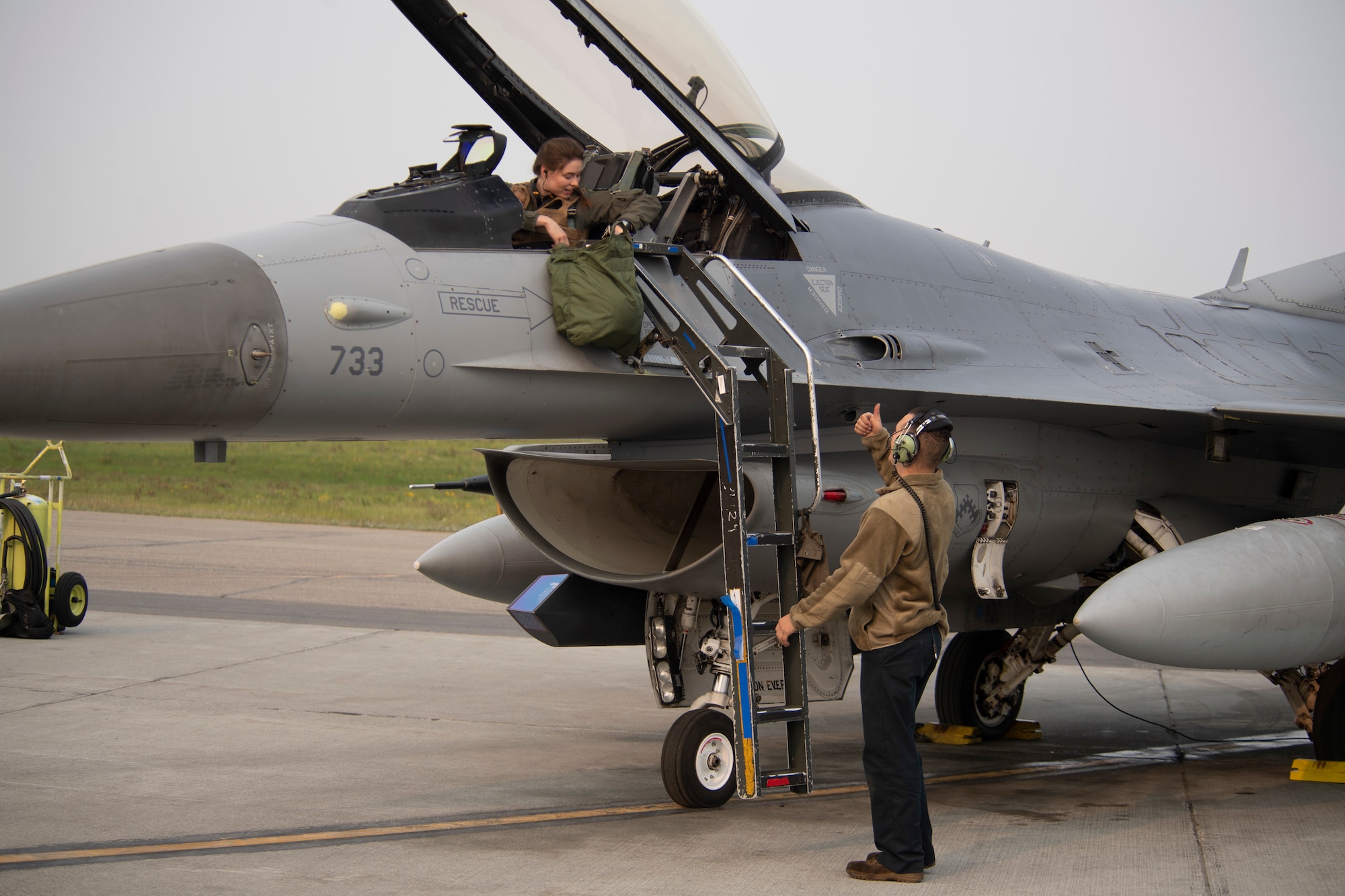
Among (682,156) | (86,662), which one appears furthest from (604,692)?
(682,156)

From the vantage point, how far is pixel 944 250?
6.75 m

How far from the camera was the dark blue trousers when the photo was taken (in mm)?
4332

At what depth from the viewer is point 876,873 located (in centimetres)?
437

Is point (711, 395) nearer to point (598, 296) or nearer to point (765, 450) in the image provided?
point (765, 450)

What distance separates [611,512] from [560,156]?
73.3 inches

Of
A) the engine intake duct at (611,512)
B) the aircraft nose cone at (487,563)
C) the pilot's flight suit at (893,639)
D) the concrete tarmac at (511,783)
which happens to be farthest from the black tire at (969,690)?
the pilot's flight suit at (893,639)

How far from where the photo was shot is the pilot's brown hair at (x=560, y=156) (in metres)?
5.61

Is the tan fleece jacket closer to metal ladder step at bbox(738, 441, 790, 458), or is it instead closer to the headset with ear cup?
the headset with ear cup

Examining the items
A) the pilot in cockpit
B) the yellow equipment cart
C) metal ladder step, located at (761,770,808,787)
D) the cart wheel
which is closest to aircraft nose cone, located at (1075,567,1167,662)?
metal ladder step, located at (761,770,808,787)

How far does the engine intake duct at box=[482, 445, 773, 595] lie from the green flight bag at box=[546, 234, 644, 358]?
73cm

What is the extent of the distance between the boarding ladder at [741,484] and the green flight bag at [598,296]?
7.3 inches

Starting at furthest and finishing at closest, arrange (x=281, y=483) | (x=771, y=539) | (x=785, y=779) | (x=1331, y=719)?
(x=281, y=483)
(x=1331, y=719)
(x=771, y=539)
(x=785, y=779)

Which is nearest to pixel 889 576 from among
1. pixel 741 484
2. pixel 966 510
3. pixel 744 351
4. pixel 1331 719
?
pixel 741 484

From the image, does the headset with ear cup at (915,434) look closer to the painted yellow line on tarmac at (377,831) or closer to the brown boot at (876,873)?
the brown boot at (876,873)
